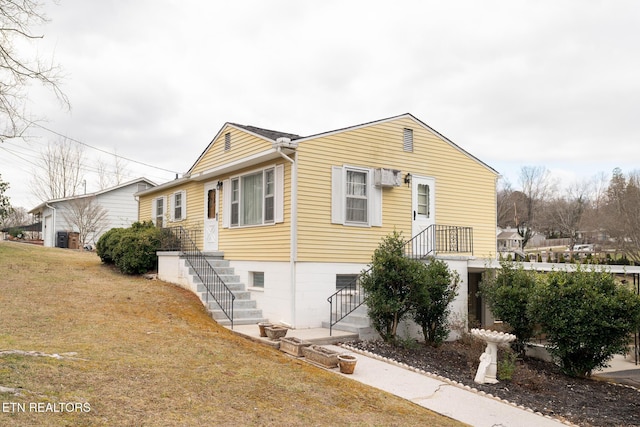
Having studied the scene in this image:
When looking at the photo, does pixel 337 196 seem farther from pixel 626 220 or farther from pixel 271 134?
pixel 626 220

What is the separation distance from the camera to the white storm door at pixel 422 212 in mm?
13023

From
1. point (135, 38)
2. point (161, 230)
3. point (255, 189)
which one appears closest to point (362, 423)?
point (255, 189)

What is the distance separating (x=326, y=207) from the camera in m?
11.5

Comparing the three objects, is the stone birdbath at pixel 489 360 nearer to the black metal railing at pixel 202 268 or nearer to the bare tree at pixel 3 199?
the black metal railing at pixel 202 268

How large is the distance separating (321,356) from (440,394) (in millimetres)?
2018

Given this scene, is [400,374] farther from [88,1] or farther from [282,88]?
[282,88]

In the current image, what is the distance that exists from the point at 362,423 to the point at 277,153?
7.12 meters

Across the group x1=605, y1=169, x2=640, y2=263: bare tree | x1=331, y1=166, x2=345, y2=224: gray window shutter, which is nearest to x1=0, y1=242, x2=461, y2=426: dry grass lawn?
x1=331, y1=166, x2=345, y2=224: gray window shutter

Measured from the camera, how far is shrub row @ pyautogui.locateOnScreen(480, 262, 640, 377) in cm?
832

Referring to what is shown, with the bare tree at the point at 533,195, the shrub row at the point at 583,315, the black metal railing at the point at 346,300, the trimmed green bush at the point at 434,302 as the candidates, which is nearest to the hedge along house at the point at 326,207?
the black metal railing at the point at 346,300

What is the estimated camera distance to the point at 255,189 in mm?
12781

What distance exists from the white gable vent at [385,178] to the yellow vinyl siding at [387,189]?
0.28 meters

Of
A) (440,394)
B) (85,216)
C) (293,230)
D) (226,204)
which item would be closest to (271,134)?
(226,204)

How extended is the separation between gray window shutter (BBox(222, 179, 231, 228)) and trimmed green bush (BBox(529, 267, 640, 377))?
27.8 feet
